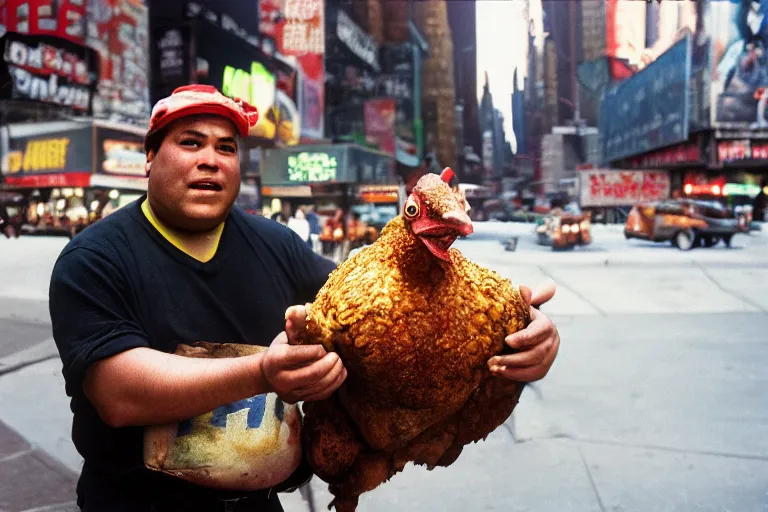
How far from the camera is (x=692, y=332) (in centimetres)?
362

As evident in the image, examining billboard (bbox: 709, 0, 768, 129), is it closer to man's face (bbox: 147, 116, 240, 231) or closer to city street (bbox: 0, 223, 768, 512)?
city street (bbox: 0, 223, 768, 512)

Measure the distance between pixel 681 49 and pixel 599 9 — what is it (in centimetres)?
217

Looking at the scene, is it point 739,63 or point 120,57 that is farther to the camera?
point 739,63

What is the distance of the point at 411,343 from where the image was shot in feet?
3.13

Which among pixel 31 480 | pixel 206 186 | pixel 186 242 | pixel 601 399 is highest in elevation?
pixel 206 186

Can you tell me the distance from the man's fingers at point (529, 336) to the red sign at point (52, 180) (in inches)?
141

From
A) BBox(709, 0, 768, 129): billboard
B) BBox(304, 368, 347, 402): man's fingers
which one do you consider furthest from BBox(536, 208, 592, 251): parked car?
BBox(304, 368, 347, 402): man's fingers

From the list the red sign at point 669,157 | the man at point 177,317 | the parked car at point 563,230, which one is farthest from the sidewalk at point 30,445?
the red sign at point 669,157

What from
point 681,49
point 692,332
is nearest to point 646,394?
point 692,332

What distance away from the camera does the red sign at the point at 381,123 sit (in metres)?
6.71

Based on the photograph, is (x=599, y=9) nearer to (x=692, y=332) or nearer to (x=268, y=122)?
(x=692, y=332)

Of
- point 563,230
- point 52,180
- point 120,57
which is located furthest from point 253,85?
point 563,230

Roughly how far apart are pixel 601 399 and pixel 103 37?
387 centimetres

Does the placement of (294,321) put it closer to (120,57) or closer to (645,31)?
(120,57)
